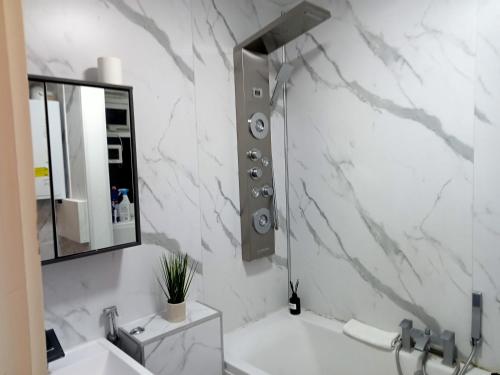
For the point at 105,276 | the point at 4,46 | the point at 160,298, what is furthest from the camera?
the point at 160,298

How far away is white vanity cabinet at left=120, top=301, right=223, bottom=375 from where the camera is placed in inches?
57.7

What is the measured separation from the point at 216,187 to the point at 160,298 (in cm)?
63

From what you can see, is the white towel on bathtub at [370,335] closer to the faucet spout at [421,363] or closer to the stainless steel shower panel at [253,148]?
the faucet spout at [421,363]

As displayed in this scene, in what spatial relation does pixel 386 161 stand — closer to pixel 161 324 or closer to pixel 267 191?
pixel 267 191

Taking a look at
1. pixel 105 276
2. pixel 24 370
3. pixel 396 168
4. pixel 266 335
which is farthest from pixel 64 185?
pixel 396 168

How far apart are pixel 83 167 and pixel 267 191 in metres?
1.06

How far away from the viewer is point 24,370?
13.6 inches

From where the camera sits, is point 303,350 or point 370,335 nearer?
point 370,335

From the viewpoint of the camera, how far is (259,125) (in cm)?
208

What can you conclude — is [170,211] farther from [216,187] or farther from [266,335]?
[266,335]

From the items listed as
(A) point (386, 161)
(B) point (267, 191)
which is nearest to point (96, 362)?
(B) point (267, 191)

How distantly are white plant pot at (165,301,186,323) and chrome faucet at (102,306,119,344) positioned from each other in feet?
0.76

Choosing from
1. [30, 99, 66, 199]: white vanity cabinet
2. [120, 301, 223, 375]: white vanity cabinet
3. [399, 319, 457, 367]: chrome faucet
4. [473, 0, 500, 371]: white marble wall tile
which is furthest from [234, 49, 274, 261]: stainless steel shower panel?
[473, 0, 500, 371]: white marble wall tile

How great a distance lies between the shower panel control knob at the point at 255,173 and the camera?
2.05m
